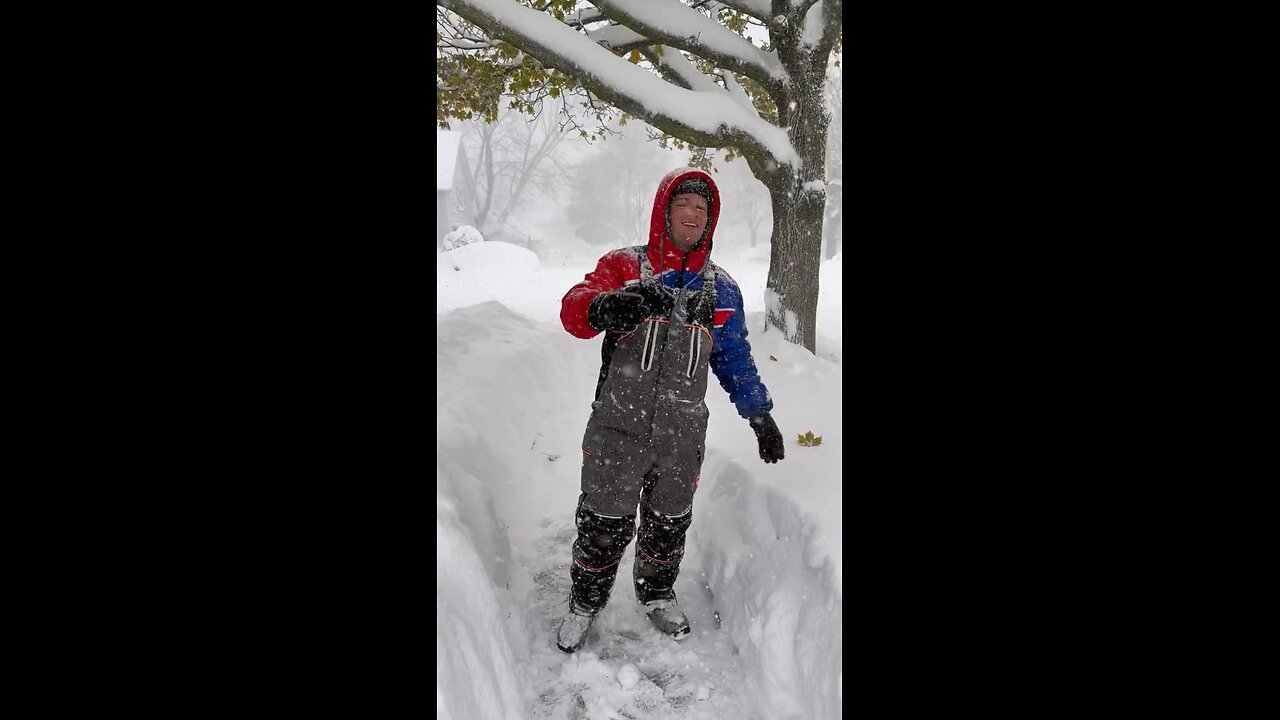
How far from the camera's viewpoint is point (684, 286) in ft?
8.44

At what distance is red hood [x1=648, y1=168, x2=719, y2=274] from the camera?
8.12 feet

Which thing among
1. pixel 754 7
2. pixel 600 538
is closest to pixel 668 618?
pixel 600 538

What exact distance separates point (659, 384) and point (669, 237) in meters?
0.59

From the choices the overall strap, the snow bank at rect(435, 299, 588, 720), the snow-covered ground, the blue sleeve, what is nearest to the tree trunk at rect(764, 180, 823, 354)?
the snow-covered ground

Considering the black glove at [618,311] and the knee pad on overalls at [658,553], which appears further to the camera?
the knee pad on overalls at [658,553]

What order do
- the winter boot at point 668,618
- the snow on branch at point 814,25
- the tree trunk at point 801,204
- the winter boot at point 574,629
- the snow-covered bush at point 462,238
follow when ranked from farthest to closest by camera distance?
the snow-covered bush at point 462,238, the tree trunk at point 801,204, the snow on branch at point 814,25, the winter boot at point 668,618, the winter boot at point 574,629

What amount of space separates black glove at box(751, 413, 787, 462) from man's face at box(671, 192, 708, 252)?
2.63ft

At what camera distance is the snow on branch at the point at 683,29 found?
4621 millimetres

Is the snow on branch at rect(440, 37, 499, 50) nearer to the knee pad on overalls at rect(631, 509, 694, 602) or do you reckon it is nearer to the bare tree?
the knee pad on overalls at rect(631, 509, 694, 602)

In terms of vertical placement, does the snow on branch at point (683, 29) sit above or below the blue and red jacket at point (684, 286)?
above

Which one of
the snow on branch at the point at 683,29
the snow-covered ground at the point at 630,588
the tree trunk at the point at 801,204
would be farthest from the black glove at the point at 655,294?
the tree trunk at the point at 801,204

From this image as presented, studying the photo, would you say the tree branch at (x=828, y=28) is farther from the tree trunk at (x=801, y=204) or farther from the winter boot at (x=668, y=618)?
the winter boot at (x=668, y=618)

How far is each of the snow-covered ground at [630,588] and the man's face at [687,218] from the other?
962 mm
